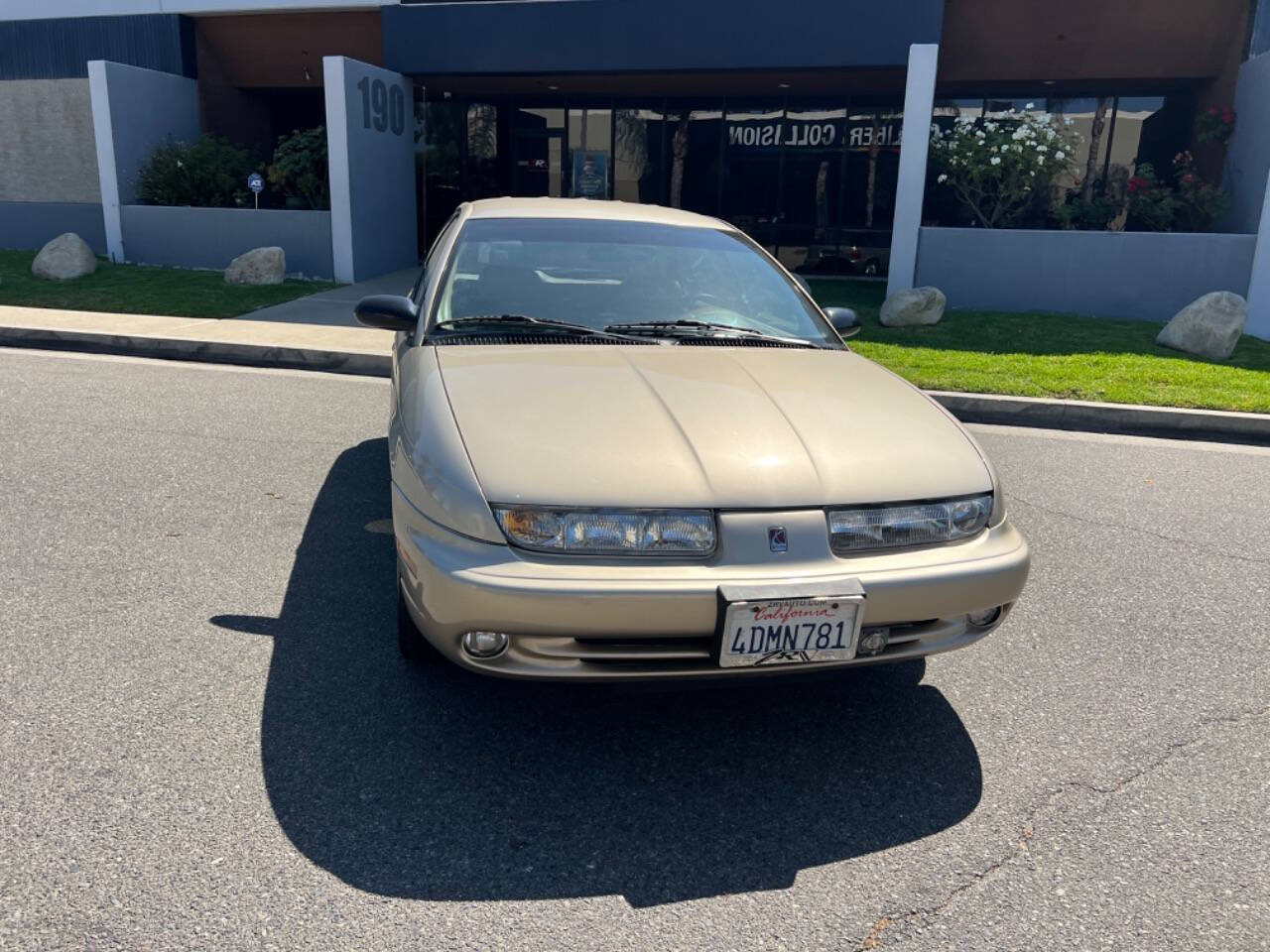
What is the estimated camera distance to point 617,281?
4203 millimetres

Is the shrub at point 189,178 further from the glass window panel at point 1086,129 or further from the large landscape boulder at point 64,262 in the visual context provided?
the glass window panel at point 1086,129

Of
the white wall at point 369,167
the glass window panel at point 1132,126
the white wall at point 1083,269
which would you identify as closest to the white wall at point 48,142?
the white wall at point 369,167

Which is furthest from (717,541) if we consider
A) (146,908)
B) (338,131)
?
(338,131)

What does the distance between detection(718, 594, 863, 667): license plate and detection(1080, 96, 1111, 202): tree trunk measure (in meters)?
15.3

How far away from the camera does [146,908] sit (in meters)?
2.23

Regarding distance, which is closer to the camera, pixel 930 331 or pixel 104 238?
pixel 930 331

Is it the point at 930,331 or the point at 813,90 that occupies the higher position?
the point at 813,90

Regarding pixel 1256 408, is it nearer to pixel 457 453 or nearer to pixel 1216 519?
pixel 1216 519

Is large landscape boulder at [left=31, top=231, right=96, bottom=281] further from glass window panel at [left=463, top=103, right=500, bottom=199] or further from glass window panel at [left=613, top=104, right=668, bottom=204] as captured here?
glass window panel at [left=613, top=104, right=668, bottom=204]

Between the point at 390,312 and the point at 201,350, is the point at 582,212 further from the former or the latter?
the point at 201,350

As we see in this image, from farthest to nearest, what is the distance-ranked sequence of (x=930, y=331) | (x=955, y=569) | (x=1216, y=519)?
(x=930, y=331)
(x=1216, y=519)
(x=955, y=569)

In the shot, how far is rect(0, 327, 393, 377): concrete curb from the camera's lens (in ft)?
29.8

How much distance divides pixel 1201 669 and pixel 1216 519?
2.13 m

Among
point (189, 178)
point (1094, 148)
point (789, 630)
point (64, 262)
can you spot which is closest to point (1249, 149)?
point (1094, 148)
